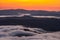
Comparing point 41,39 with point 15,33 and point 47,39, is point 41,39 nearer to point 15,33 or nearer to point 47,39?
point 47,39

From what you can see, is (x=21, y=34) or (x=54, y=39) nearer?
(x=54, y=39)

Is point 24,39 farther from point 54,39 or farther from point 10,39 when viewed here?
point 54,39

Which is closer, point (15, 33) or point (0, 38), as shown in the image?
point (0, 38)

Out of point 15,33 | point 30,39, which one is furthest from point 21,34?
point 30,39

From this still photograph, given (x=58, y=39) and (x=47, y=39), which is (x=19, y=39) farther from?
(x=58, y=39)

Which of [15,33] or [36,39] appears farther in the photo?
[15,33]

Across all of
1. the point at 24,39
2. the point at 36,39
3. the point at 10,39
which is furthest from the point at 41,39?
the point at 10,39

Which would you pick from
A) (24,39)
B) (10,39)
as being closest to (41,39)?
(24,39)
